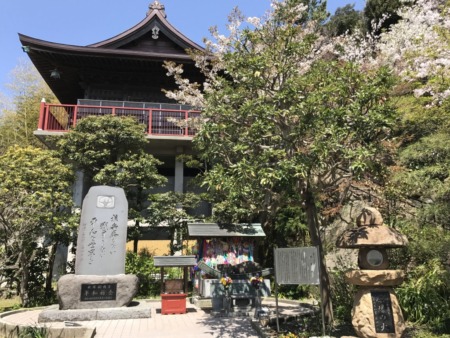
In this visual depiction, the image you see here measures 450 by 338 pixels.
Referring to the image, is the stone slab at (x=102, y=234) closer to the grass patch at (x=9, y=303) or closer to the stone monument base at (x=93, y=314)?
the stone monument base at (x=93, y=314)

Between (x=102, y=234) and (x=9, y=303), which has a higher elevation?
(x=102, y=234)

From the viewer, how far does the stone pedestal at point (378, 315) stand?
575 centimetres

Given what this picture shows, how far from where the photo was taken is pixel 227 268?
10555 mm

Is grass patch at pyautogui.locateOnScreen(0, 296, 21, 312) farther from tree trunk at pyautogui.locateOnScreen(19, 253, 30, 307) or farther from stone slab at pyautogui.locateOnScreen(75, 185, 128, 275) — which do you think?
stone slab at pyautogui.locateOnScreen(75, 185, 128, 275)

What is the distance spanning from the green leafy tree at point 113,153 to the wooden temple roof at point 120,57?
156 inches

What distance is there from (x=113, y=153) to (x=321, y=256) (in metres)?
9.84

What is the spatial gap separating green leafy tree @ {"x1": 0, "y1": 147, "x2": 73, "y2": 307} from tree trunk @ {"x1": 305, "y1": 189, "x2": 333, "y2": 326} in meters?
8.13

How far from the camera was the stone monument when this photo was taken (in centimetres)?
905

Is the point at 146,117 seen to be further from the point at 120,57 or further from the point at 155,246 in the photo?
the point at 155,246

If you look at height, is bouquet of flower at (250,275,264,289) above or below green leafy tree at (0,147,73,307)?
below

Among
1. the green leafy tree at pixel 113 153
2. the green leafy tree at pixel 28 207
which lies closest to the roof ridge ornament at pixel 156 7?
the green leafy tree at pixel 113 153

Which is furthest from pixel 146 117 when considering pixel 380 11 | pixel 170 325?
pixel 380 11

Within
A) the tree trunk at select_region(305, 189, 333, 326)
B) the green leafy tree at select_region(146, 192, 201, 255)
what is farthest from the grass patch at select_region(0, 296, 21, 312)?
the tree trunk at select_region(305, 189, 333, 326)

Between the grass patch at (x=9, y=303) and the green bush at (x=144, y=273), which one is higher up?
the green bush at (x=144, y=273)
